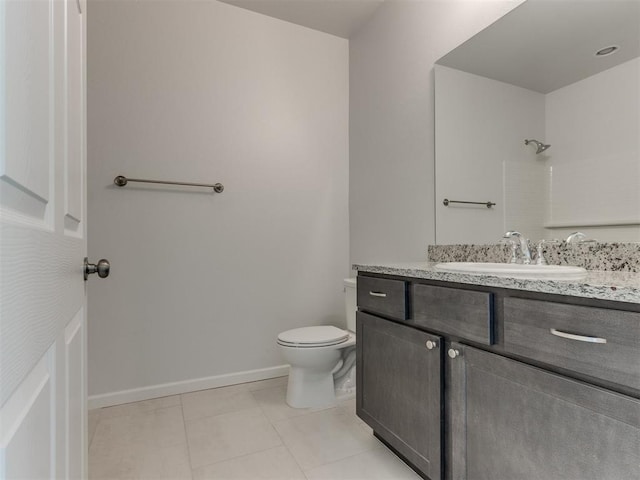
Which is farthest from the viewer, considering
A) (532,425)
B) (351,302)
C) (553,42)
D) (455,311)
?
(351,302)

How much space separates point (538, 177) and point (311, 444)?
1493 mm

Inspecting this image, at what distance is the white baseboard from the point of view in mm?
2004

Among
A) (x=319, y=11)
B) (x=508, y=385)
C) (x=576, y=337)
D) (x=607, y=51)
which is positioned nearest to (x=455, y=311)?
(x=508, y=385)

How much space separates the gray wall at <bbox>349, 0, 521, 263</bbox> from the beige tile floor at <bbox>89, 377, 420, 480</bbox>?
1.00m

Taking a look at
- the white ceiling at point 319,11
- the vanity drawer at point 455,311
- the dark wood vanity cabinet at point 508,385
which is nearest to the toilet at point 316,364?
the dark wood vanity cabinet at point 508,385

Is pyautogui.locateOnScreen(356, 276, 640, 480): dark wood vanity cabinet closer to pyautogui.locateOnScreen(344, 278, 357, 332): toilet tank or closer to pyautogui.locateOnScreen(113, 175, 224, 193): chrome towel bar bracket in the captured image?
pyautogui.locateOnScreen(344, 278, 357, 332): toilet tank

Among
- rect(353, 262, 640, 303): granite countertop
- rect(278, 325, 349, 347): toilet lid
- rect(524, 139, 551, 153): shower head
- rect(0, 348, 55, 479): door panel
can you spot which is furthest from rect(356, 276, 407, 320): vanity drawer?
rect(0, 348, 55, 479): door panel

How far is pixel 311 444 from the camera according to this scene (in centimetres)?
163

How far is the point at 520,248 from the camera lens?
1.44 meters

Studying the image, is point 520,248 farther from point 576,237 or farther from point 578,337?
point 578,337

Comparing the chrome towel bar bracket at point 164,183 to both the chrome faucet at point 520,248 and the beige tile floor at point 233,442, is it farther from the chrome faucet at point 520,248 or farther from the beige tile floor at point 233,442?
the chrome faucet at point 520,248

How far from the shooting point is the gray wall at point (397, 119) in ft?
6.11

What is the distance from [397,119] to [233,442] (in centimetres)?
194

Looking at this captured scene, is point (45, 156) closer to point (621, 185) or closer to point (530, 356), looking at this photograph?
point (530, 356)
